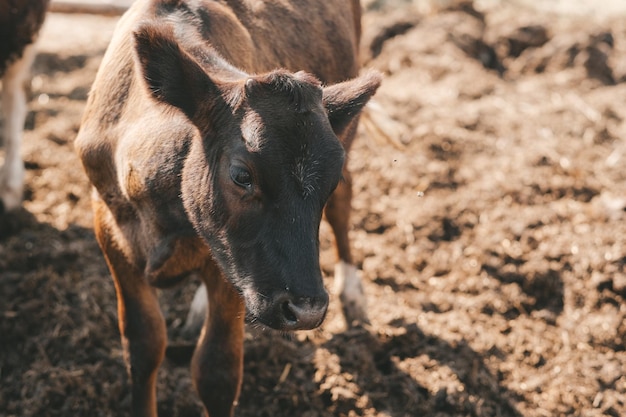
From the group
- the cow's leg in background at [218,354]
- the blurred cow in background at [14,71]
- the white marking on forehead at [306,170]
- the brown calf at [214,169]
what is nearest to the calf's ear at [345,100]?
the brown calf at [214,169]

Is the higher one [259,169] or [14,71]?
[259,169]

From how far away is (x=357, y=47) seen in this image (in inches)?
226

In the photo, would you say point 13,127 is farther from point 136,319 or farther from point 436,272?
point 436,272

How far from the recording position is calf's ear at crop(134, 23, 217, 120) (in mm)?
3072

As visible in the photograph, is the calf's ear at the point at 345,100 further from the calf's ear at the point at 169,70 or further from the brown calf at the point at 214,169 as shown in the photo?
the calf's ear at the point at 169,70

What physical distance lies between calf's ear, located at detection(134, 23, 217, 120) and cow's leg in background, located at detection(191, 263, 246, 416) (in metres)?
0.93

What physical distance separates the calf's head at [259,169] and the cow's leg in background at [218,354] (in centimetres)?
58

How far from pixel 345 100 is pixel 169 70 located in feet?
2.45

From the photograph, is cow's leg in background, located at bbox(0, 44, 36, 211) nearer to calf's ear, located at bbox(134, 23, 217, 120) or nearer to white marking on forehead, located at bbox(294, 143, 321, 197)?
calf's ear, located at bbox(134, 23, 217, 120)

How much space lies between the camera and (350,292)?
5.41m

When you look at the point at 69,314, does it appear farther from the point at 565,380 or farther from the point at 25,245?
the point at 565,380

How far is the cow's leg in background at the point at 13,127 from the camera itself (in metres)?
6.14

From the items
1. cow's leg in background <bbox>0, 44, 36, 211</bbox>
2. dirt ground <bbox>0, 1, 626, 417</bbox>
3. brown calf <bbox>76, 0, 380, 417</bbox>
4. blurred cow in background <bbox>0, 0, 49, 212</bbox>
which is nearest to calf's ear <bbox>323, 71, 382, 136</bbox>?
brown calf <bbox>76, 0, 380, 417</bbox>

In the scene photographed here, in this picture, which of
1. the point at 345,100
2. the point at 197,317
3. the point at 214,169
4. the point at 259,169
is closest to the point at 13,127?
the point at 197,317
